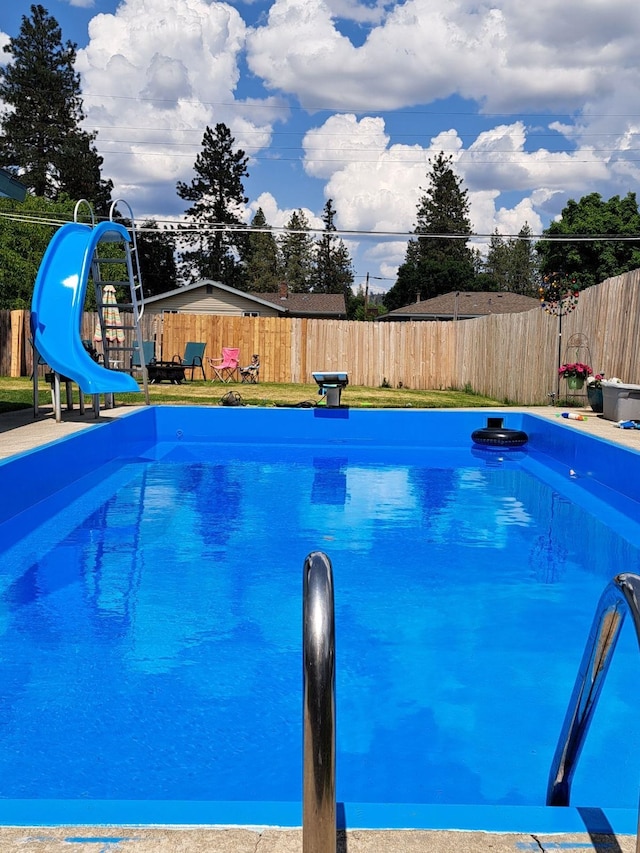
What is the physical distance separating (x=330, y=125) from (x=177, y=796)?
118ft

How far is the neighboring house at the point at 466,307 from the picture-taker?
138ft

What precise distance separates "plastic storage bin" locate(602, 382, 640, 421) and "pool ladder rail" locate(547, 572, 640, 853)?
7985 mm

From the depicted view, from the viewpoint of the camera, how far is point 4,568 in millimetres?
5207

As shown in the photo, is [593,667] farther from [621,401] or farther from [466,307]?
[466,307]

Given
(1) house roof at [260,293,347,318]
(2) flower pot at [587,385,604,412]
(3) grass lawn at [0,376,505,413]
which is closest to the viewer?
(2) flower pot at [587,385,604,412]

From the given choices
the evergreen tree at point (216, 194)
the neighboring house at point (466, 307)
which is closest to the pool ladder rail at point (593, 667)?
the neighboring house at point (466, 307)

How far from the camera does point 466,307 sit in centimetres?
4259

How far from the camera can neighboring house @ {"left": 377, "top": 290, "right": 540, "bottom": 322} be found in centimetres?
4209

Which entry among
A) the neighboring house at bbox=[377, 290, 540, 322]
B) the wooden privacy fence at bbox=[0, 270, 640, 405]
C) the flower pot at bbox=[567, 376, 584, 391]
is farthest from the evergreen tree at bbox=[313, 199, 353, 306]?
the flower pot at bbox=[567, 376, 584, 391]

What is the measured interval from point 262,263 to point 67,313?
56.3 metres

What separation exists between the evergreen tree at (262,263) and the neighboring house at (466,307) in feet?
68.5

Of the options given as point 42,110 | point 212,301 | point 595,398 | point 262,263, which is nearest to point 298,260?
point 262,263

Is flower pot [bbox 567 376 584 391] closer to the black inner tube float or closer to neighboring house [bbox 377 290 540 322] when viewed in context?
the black inner tube float

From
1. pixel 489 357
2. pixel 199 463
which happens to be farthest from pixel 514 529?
pixel 489 357
